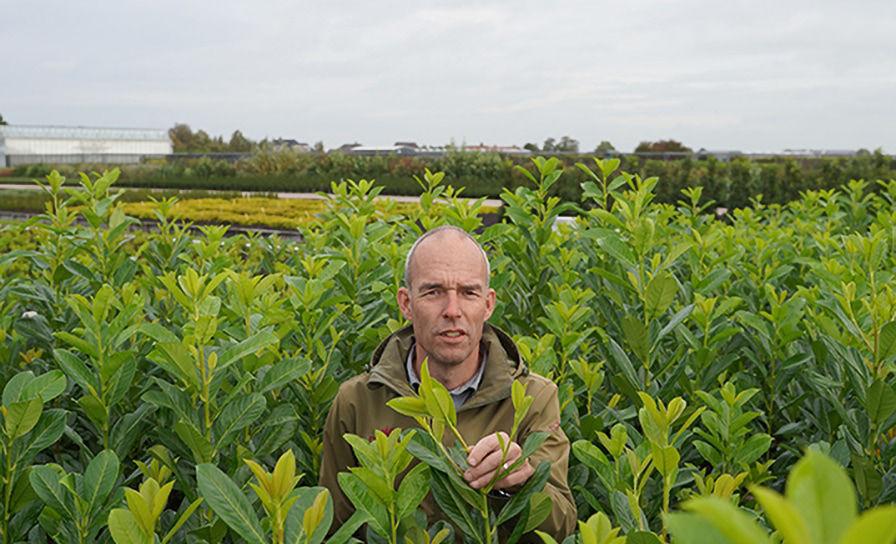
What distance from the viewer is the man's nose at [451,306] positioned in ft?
8.27

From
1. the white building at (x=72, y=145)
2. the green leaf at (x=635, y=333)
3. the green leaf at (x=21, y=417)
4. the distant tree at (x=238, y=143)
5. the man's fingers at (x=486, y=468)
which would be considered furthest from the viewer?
the distant tree at (x=238, y=143)

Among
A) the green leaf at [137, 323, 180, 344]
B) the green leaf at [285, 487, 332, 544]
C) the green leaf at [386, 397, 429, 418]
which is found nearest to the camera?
the green leaf at [285, 487, 332, 544]

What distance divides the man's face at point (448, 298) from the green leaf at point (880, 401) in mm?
1168

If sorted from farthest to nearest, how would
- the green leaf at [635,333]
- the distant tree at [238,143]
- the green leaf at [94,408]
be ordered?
the distant tree at [238,143] → the green leaf at [635,333] → the green leaf at [94,408]

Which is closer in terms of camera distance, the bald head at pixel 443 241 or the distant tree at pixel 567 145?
the bald head at pixel 443 241

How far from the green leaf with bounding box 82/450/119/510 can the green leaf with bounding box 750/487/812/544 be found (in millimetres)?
1696

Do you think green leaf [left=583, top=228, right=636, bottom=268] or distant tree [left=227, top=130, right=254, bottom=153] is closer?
green leaf [left=583, top=228, right=636, bottom=268]

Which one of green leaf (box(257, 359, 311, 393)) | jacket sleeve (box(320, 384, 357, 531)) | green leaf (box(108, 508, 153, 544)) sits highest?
green leaf (box(257, 359, 311, 393))

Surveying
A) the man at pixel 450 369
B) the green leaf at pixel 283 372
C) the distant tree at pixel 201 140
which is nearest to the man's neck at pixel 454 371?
the man at pixel 450 369

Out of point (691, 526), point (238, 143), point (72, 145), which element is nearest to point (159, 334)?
point (691, 526)

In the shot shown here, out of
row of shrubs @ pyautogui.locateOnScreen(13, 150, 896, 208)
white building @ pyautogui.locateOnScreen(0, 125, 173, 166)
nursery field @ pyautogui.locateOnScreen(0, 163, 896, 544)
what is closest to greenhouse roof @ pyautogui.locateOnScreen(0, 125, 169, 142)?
white building @ pyautogui.locateOnScreen(0, 125, 173, 166)

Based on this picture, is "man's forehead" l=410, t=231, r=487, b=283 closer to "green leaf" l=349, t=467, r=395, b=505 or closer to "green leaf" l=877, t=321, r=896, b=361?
"green leaf" l=349, t=467, r=395, b=505

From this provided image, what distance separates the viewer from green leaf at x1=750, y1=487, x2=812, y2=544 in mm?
545

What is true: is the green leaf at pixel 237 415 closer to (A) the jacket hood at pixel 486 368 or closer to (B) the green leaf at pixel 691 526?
(A) the jacket hood at pixel 486 368
